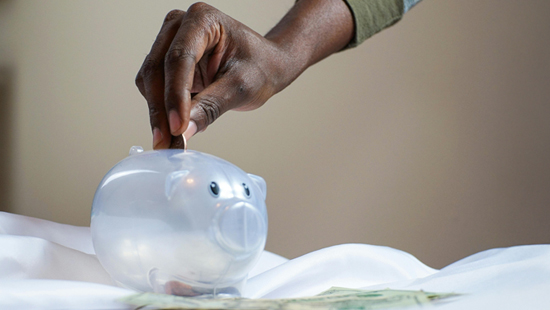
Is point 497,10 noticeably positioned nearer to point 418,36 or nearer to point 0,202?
point 418,36

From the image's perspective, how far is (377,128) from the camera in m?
1.23

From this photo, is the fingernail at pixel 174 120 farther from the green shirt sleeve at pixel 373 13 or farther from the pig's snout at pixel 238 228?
the green shirt sleeve at pixel 373 13

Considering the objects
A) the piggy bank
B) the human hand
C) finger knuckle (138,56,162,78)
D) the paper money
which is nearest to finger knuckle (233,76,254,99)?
the human hand

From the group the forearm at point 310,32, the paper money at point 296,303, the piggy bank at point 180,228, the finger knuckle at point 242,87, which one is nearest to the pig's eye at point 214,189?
the piggy bank at point 180,228

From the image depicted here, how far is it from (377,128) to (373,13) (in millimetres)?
457


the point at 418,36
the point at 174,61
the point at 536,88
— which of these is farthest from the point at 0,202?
the point at 536,88

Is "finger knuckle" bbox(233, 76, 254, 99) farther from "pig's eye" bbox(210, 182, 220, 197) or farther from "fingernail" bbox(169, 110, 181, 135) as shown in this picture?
"pig's eye" bbox(210, 182, 220, 197)

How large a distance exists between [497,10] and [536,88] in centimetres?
23

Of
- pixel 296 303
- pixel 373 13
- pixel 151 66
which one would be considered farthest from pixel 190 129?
pixel 373 13

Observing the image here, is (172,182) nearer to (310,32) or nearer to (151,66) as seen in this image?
(151,66)

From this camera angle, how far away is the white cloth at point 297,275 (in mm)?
272

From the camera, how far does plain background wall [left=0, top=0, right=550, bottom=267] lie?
1126 millimetres

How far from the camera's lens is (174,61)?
51 centimetres

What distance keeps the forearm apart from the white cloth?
0.35m
